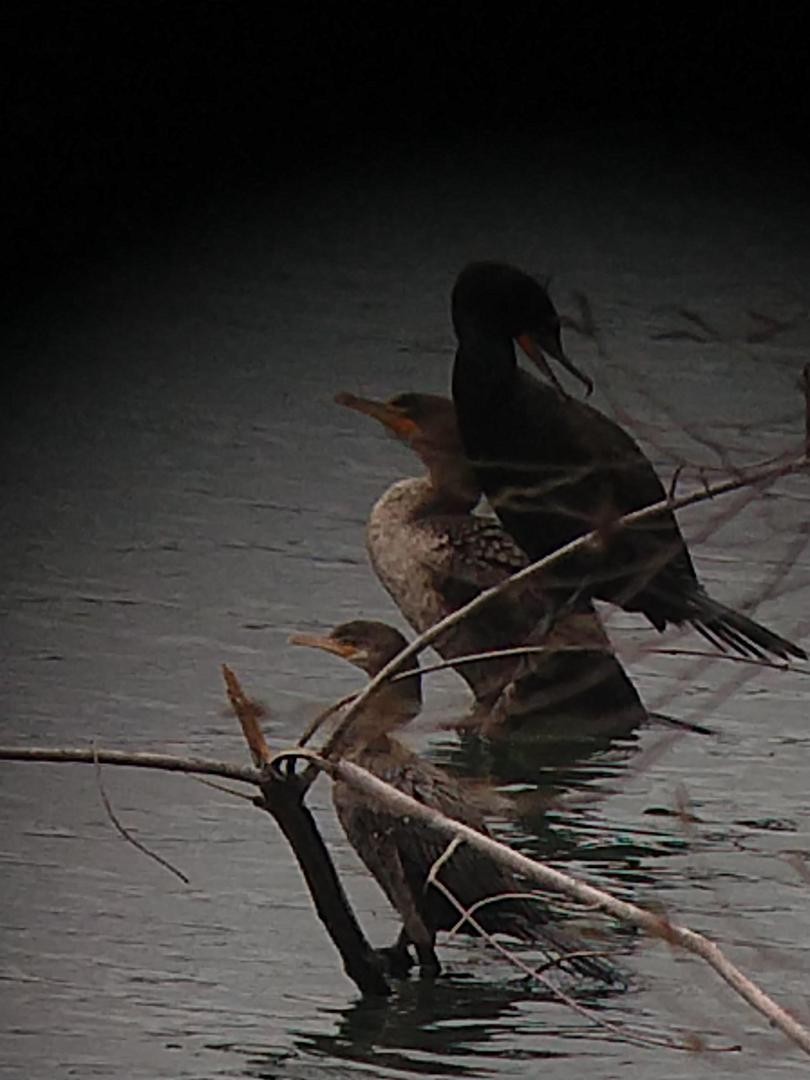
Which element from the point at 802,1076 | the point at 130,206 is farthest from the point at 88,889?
the point at 130,206

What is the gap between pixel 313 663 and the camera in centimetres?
158

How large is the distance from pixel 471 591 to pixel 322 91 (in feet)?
1.42

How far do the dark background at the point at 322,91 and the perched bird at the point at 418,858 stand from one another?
499 mm

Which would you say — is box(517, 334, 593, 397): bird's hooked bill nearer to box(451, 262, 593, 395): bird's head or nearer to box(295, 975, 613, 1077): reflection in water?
box(451, 262, 593, 395): bird's head

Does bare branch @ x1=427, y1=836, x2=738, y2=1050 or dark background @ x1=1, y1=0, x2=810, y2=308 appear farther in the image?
dark background @ x1=1, y1=0, x2=810, y2=308

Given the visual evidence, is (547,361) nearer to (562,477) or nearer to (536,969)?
(562,477)

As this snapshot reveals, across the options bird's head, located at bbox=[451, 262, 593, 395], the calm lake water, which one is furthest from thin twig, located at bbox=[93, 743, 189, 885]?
bird's head, located at bbox=[451, 262, 593, 395]

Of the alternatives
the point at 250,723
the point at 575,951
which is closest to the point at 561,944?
the point at 575,951

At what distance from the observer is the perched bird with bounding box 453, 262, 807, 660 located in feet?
5.04

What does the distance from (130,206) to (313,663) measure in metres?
0.42

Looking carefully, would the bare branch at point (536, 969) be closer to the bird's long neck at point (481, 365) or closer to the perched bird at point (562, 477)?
the perched bird at point (562, 477)

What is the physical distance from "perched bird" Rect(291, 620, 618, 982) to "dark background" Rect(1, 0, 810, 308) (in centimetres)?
50

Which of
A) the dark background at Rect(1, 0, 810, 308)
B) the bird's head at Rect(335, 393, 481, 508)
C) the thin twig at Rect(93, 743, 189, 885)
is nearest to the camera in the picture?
the thin twig at Rect(93, 743, 189, 885)

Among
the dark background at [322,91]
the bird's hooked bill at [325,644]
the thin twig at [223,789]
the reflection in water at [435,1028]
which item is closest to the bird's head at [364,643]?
the bird's hooked bill at [325,644]
